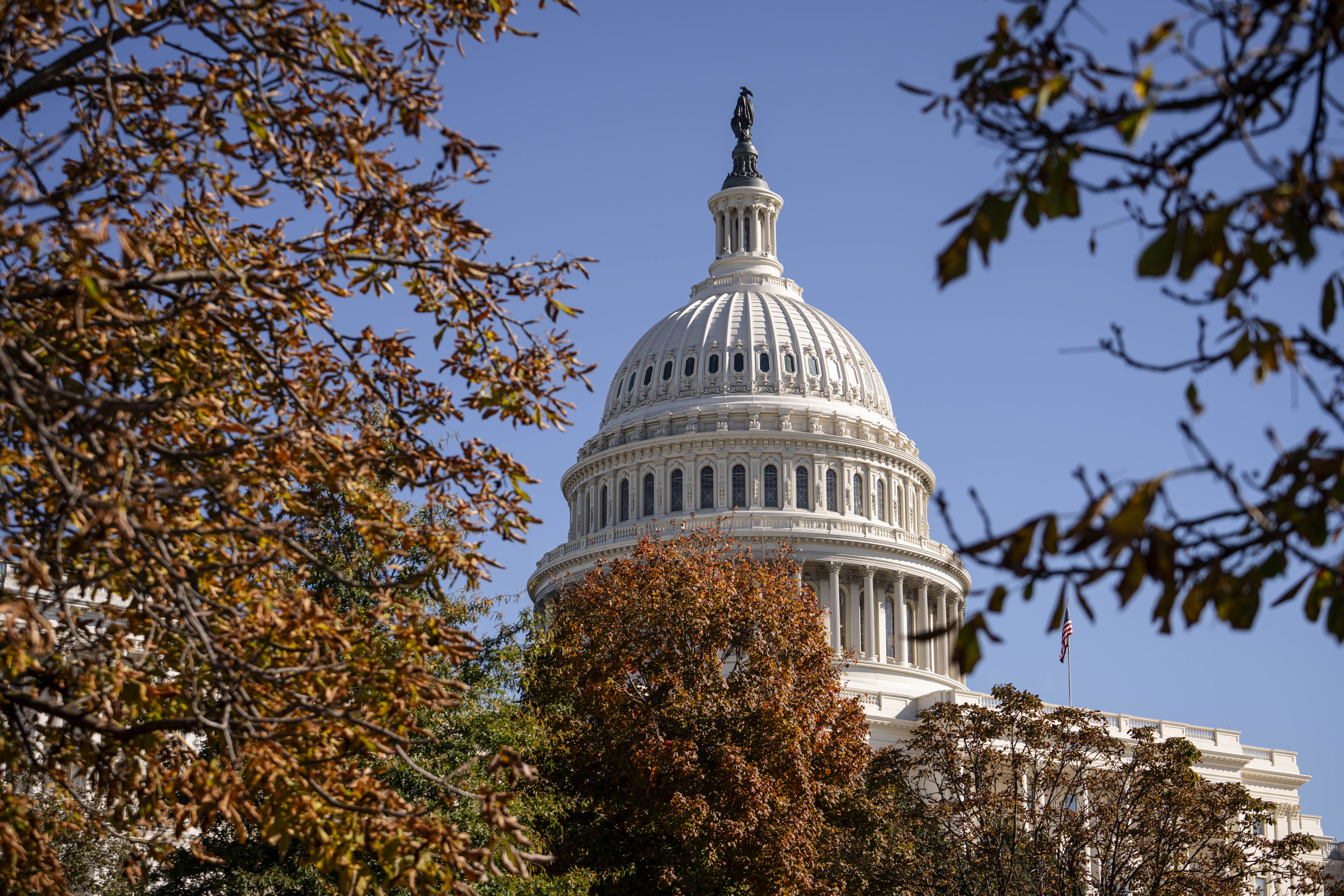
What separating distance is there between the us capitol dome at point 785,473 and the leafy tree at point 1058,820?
43.0 m

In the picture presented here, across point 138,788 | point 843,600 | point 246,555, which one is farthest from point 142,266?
point 843,600

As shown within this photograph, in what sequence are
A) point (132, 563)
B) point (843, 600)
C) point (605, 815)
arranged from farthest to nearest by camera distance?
point (843, 600)
point (605, 815)
point (132, 563)

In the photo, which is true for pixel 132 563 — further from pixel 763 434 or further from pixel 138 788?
pixel 763 434

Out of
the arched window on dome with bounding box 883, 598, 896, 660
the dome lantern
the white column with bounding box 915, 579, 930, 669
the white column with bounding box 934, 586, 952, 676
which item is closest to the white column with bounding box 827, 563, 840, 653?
the arched window on dome with bounding box 883, 598, 896, 660

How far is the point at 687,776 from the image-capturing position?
36469 mm

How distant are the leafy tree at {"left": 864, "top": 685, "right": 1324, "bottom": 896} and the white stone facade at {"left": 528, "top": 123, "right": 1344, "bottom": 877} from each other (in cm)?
4098

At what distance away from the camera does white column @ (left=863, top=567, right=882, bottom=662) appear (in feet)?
302

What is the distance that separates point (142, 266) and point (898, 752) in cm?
3542

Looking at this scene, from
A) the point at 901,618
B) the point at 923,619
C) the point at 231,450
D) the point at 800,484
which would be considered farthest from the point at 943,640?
the point at 231,450

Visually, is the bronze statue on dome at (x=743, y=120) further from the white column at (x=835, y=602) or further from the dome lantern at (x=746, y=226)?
the white column at (x=835, y=602)

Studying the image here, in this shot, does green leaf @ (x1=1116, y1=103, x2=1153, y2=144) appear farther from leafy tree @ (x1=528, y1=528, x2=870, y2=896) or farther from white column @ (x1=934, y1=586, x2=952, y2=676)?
white column @ (x1=934, y1=586, x2=952, y2=676)

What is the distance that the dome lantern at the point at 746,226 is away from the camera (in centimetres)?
11700

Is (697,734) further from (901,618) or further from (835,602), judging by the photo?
(901,618)

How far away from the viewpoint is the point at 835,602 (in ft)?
301
